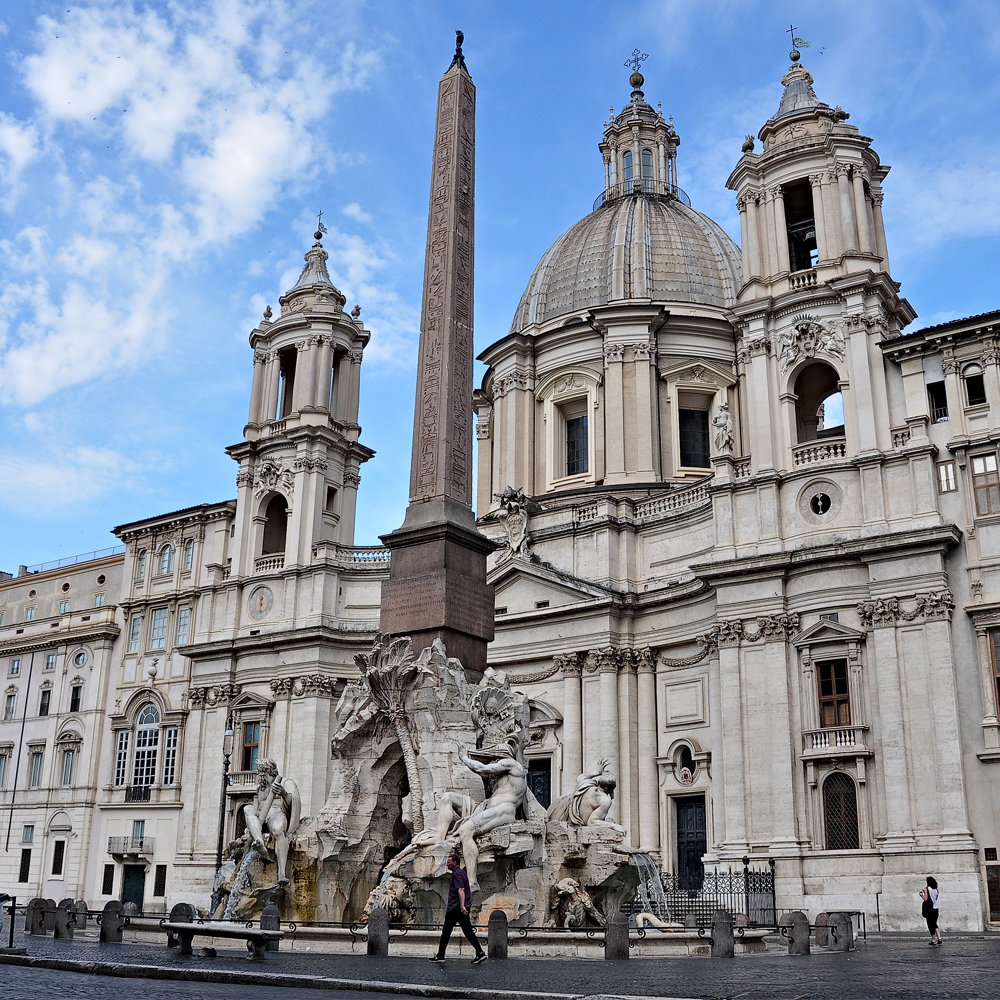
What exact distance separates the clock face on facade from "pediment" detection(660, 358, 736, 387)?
17.7 metres

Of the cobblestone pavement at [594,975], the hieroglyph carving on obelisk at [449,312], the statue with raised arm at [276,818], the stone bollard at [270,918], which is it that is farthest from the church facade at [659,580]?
the cobblestone pavement at [594,975]

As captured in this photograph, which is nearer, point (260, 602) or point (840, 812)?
point (840, 812)

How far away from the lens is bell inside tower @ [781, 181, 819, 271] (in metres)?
39.6

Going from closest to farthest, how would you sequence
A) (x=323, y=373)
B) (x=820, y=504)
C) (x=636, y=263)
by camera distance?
(x=820, y=504) → (x=636, y=263) → (x=323, y=373)

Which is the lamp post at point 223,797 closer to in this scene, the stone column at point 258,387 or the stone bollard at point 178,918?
the stone bollard at point 178,918

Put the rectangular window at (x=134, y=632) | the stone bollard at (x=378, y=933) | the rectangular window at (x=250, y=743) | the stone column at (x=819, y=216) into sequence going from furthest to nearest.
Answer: the rectangular window at (x=134, y=632)
the rectangular window at (x=250, y=743)
the stone column at (x=819, y=216)
the stone bollard at (x=378, y=933)

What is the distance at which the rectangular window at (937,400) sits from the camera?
32750 millimetres

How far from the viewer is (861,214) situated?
36.4 m

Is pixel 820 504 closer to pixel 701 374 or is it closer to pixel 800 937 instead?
pixel 701 374

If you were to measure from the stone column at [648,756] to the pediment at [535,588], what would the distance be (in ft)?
8.98

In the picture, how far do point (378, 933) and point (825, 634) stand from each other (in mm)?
19906

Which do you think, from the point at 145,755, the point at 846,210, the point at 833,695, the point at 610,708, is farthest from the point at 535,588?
the point at 145,755

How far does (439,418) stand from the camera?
22453 millimetres

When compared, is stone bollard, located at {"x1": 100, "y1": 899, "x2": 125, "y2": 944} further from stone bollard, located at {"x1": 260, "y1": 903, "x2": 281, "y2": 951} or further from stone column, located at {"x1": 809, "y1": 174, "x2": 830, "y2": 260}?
stone column, located at {"x1": 809, "y1": 174, "x2": 830, "y2": 260}
